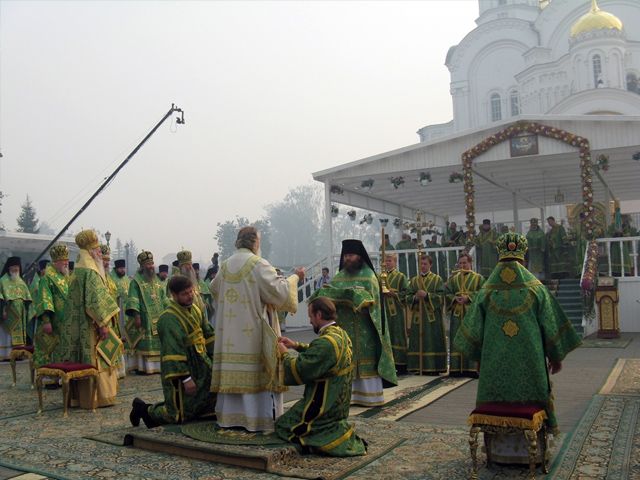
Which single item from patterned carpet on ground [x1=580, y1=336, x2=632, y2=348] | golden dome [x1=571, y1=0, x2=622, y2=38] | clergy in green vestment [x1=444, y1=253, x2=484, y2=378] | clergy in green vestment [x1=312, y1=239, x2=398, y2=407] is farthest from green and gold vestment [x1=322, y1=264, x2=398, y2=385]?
golden dome [x1=571, y1=0, x2=622, y2=38]

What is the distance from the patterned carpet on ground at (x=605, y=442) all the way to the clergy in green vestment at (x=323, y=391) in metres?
1.63

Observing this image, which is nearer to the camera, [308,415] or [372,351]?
[308,415]

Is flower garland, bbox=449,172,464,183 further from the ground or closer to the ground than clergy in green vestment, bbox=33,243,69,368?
further from the ground

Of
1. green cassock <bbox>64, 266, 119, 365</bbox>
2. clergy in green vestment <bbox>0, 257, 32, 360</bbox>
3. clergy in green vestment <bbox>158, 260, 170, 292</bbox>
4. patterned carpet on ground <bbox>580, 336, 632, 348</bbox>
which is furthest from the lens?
clergy in green vestment <bbox>0, 257, 32, 360</bbox>

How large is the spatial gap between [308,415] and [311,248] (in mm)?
104704

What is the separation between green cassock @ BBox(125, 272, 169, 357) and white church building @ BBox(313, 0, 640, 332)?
28.0 feet

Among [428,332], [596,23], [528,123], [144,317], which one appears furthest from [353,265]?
[596,23]

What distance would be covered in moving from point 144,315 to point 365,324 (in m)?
4.90

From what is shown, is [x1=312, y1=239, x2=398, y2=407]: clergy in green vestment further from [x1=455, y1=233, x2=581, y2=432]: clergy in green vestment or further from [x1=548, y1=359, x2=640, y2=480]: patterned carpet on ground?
[x1=455, y1=233, x2=581, y2=432]: clergy in green vestment

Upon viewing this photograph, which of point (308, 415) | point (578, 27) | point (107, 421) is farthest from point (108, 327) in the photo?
point (578, 27)

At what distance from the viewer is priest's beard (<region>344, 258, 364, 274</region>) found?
7909mm

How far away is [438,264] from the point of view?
17938mm

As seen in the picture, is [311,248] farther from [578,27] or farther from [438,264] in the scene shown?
[438,264]

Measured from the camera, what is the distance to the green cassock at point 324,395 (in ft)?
17.6
